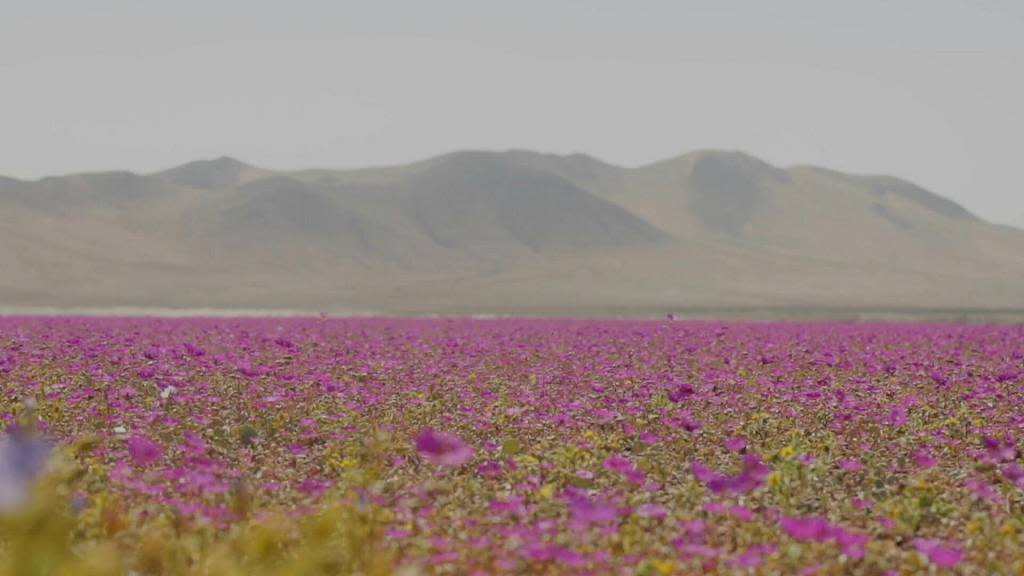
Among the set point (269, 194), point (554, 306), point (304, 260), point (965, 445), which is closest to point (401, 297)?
point (554, 306)

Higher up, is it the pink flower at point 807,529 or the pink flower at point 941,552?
the pink flower at point 807,529

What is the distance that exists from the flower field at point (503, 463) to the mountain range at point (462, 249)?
75483 mm

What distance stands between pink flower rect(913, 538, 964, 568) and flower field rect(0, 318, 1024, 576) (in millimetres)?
16

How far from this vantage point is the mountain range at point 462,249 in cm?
10925

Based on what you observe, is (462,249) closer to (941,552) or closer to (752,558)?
(752,558)

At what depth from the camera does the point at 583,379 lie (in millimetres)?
15109

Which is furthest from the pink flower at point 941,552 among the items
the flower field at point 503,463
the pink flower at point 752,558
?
the pink flower at point 752,558

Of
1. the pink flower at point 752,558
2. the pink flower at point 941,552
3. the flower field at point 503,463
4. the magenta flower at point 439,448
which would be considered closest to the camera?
the magenta flower at point 439,448

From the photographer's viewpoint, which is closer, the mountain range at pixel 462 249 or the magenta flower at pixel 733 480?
the magenta flower at pixel 733 480

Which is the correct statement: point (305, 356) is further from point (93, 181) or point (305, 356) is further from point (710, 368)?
point (93, 181)

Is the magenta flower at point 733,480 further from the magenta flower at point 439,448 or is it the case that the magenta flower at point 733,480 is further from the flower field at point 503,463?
the magenta flower at point 439,448

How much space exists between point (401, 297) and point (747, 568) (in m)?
100

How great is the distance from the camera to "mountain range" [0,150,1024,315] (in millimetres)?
109250

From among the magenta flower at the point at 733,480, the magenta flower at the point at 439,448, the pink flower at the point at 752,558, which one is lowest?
the pink flower at the point at 752,558
